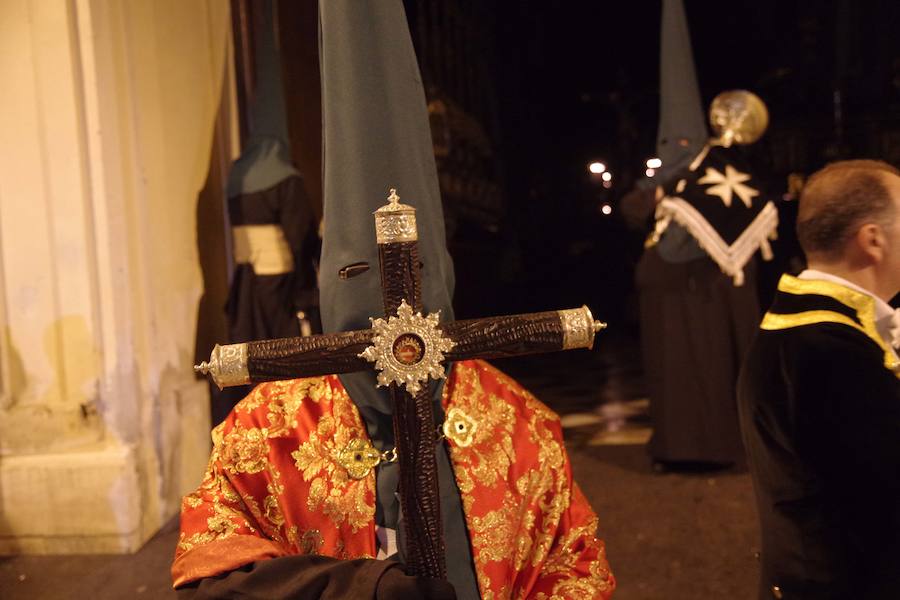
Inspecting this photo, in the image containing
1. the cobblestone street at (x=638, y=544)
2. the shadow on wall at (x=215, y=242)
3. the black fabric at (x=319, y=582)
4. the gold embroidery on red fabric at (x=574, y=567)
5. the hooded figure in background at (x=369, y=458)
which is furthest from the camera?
the shadow on wall at (x=215, y=242)

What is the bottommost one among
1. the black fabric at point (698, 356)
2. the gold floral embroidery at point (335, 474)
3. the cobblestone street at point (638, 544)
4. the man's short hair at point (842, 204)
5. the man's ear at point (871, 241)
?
the cobblestone street at point (638, 544)

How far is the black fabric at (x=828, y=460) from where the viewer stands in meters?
1.49

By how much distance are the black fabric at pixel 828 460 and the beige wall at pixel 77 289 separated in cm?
284

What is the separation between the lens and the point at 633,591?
311 centimetres

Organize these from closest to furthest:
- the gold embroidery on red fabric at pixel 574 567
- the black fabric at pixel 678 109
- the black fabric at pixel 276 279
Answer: the gold embroidery on red fabric at pixel 574 567 < the black fabric at pixel 276 279 < the black fabric at pixel 678 109

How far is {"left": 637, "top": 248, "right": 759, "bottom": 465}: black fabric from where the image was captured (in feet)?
15.0

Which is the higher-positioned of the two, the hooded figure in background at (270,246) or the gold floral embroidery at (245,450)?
the hooded figure in background at (270,246)

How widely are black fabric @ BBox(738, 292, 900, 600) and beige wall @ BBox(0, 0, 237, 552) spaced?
2.84 metres

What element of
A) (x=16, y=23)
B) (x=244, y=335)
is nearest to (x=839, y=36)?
(x=244, y=335)

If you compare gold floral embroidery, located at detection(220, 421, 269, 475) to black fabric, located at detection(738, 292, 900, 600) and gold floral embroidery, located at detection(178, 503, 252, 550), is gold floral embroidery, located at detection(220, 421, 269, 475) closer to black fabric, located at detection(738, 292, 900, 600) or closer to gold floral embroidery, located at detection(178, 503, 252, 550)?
gold floral embroidery, located at detection(178, 503, 252, 550)

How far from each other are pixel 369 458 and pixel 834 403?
900 millimetres

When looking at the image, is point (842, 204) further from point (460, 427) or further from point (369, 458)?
point (369, 458)

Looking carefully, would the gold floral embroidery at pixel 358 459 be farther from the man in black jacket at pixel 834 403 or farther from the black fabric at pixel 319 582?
the man in black jacket at pixel 834 403

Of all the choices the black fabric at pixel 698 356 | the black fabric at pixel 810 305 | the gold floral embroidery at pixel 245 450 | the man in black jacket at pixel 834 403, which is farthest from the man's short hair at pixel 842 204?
the black fabric at pixel 698 356
